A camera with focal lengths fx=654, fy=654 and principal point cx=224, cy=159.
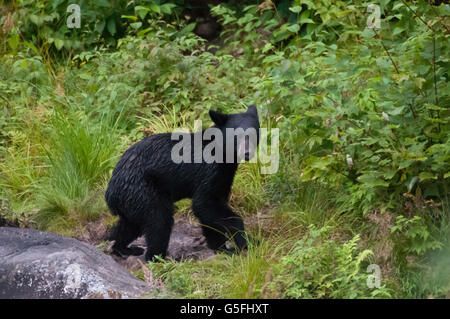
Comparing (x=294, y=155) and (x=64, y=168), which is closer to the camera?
(x=294, y=155)

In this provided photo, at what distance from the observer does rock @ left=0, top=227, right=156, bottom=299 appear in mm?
4160

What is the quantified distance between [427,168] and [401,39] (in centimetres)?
162

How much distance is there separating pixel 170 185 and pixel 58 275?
156 cm

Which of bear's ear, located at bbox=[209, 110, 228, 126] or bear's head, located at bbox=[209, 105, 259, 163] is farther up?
bear's ear, located at bbox=[209, 110, 228, 126]

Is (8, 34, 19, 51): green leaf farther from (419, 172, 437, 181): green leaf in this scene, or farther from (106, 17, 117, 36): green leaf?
(419, 172, 437, 181): green leaf

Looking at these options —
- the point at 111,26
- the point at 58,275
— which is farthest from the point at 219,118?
the point at 111,26

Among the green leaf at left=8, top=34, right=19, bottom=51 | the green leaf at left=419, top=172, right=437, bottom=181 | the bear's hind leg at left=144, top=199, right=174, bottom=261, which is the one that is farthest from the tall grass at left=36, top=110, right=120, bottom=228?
the green leaf at left=419, top=172, right=437, bottom=181

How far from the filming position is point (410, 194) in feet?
15.6

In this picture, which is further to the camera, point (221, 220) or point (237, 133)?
point (221, 220)

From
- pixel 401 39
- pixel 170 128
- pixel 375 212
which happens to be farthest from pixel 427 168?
pixel 170 128

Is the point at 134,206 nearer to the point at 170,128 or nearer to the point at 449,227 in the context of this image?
the point at 170,128

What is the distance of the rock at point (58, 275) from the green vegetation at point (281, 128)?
0.56m

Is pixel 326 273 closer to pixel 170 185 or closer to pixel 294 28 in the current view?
pixel 170 185

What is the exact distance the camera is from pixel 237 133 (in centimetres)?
532
